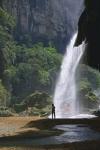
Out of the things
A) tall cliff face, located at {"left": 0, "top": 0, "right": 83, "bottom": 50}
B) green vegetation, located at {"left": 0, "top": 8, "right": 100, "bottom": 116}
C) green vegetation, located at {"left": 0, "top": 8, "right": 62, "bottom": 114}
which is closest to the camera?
green vegetation, located at {"left": 0, "top": 8, "right": 100, "bottom": 116}

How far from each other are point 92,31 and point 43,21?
396ft

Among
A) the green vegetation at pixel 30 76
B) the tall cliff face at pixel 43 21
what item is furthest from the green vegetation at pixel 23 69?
the tall cliff face at pixel 43 21

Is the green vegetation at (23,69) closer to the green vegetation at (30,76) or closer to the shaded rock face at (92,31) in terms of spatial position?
the green vegetation at (30,76)

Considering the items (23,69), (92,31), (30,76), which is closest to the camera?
(92,31)

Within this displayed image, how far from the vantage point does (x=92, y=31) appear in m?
22.4

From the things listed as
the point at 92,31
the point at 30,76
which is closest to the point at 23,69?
the point at 30,76

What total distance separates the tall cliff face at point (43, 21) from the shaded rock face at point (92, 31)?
103793 millimetres

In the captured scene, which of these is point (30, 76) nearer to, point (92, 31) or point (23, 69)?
point (23, 69)

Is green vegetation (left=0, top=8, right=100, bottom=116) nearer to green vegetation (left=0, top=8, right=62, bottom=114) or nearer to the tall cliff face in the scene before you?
green vegetation (left=0, top=8, right=62, bottom=114)

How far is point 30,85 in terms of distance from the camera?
103438 millimetres

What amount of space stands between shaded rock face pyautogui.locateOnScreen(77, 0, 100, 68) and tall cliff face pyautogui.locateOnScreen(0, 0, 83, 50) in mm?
103793

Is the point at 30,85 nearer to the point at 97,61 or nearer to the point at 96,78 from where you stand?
the point at 96,78

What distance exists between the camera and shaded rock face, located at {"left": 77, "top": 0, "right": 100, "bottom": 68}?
22000 millimetres

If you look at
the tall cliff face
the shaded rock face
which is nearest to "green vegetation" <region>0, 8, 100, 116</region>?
the tall cliff face
